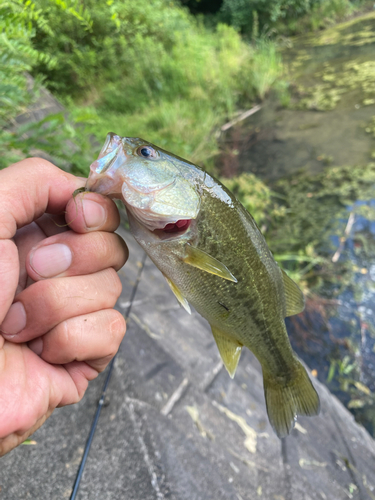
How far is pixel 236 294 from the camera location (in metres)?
1.40

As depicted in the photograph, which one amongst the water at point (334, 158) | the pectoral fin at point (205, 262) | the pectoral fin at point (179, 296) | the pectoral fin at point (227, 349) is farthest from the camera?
the water at point (334, 158)

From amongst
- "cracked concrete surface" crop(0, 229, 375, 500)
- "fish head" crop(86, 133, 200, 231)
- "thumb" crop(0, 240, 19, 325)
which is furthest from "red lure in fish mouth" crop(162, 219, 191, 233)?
"cracked concrete surface" crop(0, 229, 375, 500)

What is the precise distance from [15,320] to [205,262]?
0.73 m

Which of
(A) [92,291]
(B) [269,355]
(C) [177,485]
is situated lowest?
(C) [177,485]

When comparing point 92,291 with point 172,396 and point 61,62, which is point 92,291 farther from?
point 61,62

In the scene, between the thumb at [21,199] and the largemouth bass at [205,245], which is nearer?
the thumb at [21,199]

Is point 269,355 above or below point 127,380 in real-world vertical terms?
above

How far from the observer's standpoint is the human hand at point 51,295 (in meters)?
1.02

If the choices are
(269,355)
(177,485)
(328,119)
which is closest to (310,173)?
(328,119)

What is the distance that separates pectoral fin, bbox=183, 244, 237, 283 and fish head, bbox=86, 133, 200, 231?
0.12 metres

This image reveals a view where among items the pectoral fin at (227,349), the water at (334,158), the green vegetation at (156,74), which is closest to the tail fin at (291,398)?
the pectoral fin at (227,349)

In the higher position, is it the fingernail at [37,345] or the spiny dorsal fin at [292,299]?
the fingernail at [37,345]

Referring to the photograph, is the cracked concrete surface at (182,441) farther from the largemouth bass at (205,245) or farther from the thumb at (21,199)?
the thumb at (21,199)

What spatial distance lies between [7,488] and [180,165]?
69.6 inches
